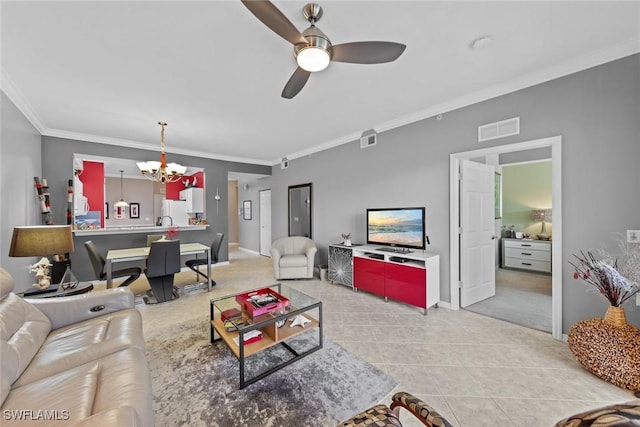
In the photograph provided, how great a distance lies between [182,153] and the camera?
17.3 feet

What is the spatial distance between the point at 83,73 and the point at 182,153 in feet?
9.71

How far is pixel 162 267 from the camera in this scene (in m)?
3.46

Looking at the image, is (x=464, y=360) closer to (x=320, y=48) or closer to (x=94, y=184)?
(x=320, y=48)

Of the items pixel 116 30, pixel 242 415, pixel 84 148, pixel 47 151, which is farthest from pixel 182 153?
pixel 242 415

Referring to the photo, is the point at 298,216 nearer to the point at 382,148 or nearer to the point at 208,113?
the point at 382,148

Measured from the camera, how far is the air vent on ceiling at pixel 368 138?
13.3 feet

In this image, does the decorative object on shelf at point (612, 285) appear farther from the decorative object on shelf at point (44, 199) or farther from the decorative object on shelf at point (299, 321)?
the decorative object on shelf at point (44, 199)

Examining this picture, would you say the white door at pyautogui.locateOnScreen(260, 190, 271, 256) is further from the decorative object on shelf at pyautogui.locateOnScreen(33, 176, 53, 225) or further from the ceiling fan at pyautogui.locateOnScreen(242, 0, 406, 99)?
the ceiling fan at pyautogui.locateOnScreen(242, 0, 406, 99)

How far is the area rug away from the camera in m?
1.54

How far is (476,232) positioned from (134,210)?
969cm

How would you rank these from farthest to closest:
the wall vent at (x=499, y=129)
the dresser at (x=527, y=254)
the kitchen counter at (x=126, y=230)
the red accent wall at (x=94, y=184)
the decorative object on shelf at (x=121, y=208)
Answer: the decorative object on shelf at (x=121, y=208) → the red accent wall at (x=94, y=184) → the dresser at (x=527, y=254) → the kitchen counter at (x=126, y=230) → the wall vent at (x=499, y=129)

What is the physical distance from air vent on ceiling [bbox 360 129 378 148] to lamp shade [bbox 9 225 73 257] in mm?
3889

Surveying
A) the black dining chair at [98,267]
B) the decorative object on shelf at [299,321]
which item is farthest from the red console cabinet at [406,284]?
the black dining chair at [98,267]

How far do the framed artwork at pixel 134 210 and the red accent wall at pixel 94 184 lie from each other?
2.41 metres
